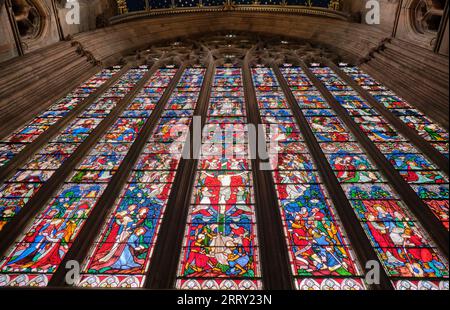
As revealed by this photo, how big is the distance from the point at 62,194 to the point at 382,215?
4.74m

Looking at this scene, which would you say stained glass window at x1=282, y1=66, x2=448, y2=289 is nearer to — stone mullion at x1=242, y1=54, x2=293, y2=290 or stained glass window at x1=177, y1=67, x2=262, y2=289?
stone mullion at x1=242, y1=54, x2=293, y2=290

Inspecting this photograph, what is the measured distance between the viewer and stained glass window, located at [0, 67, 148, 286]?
14.8 ft

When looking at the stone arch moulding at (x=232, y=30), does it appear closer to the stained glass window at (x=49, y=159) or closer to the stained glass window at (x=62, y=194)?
the stained glass window at (x=49, y=159)

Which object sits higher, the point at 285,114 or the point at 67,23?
the point at 67,23

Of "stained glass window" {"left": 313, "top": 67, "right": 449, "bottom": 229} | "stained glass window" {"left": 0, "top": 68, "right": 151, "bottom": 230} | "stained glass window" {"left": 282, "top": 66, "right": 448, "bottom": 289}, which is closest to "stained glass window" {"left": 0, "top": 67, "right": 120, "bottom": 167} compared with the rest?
"stained glass window" {"left": 0, "top": 68, "right": 151, "bottom": 230}

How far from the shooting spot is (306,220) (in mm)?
5105

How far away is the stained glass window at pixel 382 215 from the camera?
4.32m

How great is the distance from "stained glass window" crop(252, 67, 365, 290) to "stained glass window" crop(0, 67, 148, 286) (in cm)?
281

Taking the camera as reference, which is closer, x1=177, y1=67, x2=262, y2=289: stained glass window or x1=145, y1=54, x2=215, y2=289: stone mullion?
x1=145, y1=54, x2=215, y2=289: stone mullion

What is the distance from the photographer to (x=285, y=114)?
27.6 ft

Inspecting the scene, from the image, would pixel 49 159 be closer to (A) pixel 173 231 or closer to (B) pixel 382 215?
(A) pixel 173 231

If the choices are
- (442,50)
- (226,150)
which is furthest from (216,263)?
(442,50)
